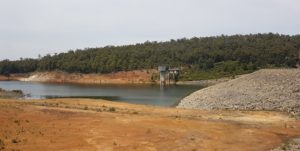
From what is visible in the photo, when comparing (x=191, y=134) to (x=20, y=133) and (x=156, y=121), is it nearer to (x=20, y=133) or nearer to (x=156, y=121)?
(x=156, y=121)

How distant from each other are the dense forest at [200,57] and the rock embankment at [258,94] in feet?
260

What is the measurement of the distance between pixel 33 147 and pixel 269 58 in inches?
5303

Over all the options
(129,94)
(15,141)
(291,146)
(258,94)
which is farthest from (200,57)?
(15,141)

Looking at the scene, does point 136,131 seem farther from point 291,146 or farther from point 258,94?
point 258,94

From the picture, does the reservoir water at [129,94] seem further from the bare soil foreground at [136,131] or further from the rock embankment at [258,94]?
the bare soil foreground at [136,131]

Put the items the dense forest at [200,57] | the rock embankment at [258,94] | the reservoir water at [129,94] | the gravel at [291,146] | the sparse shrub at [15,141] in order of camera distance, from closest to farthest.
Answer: the sparse shrub at [15,141], the gravel at [291,146], the rock embankment at [258,94], the reservoir water at [129,94], the dense forest at [200,57]

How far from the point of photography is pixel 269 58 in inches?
6093

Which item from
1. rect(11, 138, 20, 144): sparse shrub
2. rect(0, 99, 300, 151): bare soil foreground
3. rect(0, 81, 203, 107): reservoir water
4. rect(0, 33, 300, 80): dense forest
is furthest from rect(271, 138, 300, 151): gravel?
rect(0, 33, 300, 80): dense forest

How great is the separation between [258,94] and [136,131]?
26.4 m

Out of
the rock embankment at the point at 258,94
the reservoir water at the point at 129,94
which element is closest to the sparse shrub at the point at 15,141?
the rock embankment at the point at 258,94

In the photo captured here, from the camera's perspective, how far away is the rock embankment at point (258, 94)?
52844 mm

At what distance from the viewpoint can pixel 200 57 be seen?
164750 millimetres

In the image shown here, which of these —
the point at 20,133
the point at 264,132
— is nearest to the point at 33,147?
the point at 20,133

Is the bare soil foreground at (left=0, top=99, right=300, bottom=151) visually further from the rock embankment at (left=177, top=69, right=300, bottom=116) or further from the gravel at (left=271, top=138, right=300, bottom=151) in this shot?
the rock embankment at (left=177, top=69, right=300, bottom=116)
